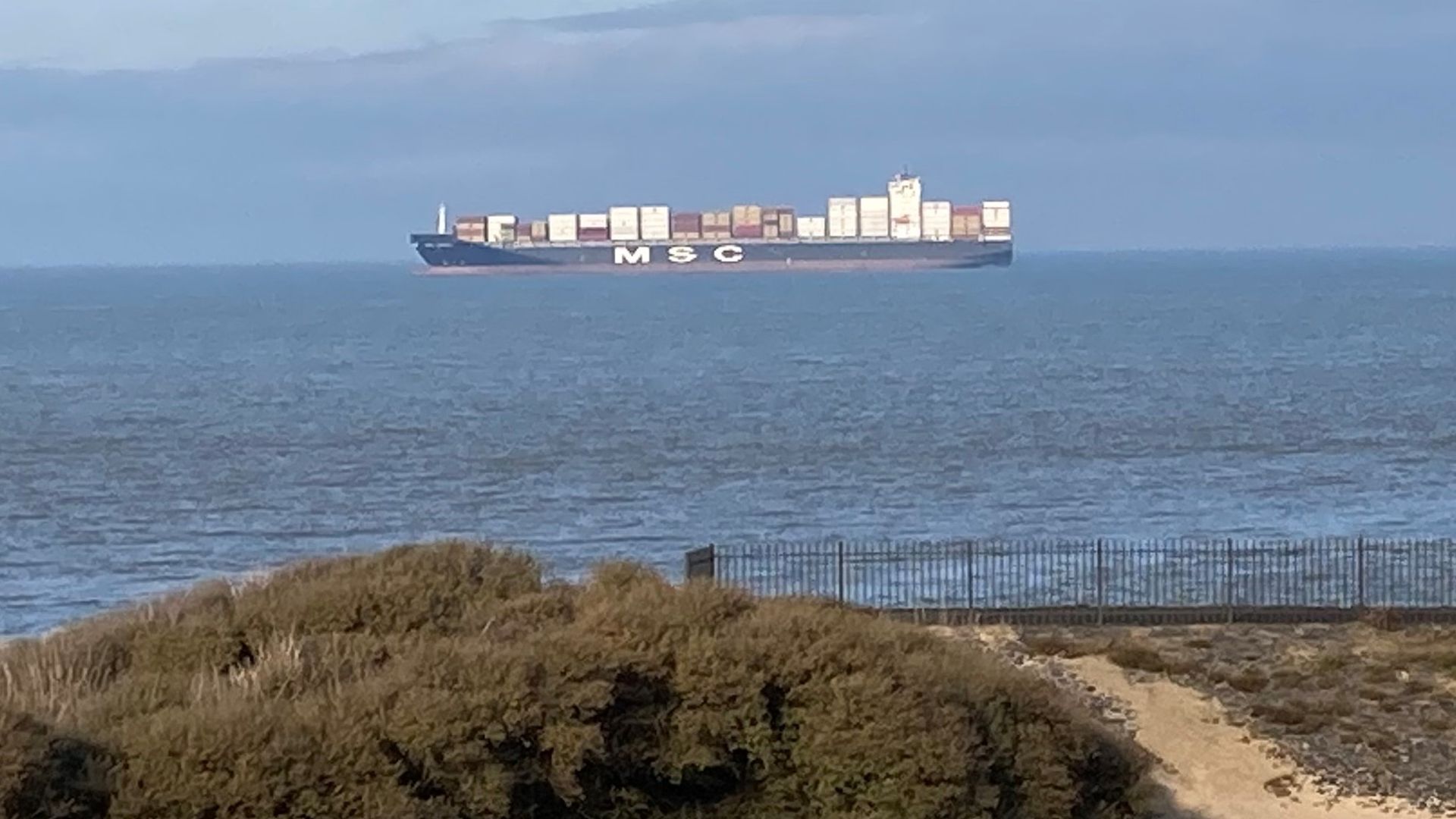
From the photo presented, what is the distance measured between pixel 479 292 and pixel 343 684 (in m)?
162

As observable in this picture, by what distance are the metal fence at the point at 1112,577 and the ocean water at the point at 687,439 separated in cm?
317

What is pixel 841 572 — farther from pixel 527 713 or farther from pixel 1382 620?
pixel 527 713

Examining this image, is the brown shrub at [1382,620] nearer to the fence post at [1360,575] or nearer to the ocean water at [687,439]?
the fence post at [1360,575]

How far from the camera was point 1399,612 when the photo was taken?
21469 millimetres

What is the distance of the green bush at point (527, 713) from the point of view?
8.91m

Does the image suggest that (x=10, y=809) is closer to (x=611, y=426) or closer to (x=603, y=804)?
(x=603, y=804)

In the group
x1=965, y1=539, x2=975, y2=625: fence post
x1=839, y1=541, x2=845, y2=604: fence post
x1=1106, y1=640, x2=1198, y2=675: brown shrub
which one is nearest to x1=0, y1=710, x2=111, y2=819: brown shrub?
x1=1106, y1=640, x2=1198, y2=675: brown shrub

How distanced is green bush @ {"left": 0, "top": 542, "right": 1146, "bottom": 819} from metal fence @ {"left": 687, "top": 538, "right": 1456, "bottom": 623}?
1011 centimetres

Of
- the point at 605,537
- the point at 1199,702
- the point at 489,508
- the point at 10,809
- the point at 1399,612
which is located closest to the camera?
the point at 10,809

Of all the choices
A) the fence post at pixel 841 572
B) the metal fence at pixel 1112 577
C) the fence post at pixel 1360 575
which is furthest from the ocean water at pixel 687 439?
the fence post at pixel 1360 575

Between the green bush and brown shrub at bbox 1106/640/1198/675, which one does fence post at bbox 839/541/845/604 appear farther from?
the green bush

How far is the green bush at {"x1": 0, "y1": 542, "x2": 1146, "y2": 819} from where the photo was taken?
8906 mm


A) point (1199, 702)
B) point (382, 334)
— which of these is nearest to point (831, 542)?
point (1199, 702)

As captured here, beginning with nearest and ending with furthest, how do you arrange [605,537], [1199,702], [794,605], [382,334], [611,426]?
[794,605] < [1199,702] < [605,537] < [611,426] < [382,334]
